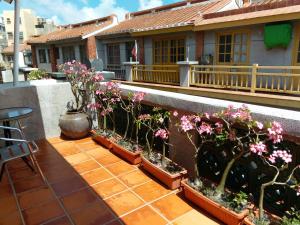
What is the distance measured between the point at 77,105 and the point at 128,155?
2.09 metres

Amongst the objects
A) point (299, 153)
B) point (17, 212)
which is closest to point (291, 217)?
point (299, 153)

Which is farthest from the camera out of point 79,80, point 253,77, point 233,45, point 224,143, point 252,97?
point 233,45

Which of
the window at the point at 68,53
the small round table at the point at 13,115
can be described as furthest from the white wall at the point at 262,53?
the window at the point at 68,53

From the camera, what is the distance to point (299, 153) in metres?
2.18

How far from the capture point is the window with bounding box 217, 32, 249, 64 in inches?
370

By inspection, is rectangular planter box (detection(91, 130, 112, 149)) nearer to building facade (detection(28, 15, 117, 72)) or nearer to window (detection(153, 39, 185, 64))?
window (detection(153, 39, 185, 64))

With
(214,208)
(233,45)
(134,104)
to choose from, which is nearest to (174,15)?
(233,45)

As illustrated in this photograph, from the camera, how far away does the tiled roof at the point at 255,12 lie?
7596 mm

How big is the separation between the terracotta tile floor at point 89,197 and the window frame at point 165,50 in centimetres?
900

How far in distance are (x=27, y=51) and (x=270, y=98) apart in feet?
98.1

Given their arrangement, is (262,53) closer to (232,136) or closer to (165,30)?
(165,30)

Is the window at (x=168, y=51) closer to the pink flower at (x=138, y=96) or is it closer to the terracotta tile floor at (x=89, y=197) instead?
the pink flower at (x=138, y=96)

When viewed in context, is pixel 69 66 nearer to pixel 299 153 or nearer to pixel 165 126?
pixel 165 126

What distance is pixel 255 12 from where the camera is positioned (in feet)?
28.2
